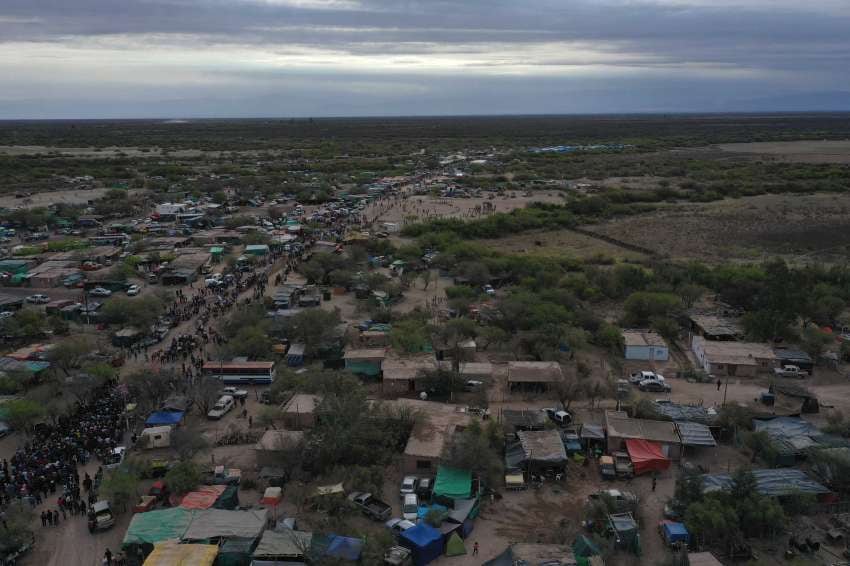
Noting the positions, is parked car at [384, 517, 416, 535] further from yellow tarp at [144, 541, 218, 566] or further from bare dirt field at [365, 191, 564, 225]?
bare dirt field at [365, 191, 564, 225]

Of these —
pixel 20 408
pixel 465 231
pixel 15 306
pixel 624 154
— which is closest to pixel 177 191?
pixel 465 231

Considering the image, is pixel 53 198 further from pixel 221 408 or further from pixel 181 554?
pixel 181 554

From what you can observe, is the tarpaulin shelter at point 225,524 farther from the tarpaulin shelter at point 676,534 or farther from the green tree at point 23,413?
the tarpaulin shelter at point 676,534

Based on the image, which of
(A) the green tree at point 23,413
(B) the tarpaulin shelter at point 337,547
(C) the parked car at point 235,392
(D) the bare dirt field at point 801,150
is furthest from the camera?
(D) the bare dirt field at point 801,150

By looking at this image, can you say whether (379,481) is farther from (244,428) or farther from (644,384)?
(644,384)

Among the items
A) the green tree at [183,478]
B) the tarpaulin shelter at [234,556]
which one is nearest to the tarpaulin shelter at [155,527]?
the green tree at [183,478]

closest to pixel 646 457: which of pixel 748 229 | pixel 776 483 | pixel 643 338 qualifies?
pixel 776 483

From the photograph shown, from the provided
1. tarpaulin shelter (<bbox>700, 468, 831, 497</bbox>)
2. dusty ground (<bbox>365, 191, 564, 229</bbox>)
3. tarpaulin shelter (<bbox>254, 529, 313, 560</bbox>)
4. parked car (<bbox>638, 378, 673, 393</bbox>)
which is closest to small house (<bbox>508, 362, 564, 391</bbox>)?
parked car (<bbox>638, 378, 673, 393</bbox>)
